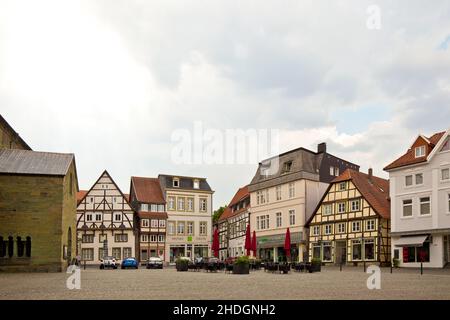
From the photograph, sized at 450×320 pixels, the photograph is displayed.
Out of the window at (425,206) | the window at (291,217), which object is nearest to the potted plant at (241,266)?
the window at (425,206)

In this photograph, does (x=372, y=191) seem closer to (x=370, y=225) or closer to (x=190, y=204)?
(x=370, y=225)

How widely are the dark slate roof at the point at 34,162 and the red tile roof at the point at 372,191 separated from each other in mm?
25191

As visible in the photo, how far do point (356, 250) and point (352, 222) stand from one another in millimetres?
2562

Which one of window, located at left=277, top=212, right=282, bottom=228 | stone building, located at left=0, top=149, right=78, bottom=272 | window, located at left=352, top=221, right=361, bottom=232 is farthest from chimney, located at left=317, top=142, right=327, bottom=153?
stone building, located at left=0, top=149, right=78, bottom=272

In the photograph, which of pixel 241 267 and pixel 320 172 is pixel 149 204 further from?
pixel 241 267

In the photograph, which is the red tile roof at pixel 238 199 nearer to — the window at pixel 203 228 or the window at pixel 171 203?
the window at pixel 203 228

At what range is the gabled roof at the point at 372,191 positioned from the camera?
166 feet

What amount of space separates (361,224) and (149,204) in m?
34.5

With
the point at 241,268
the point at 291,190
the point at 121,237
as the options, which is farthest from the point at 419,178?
the point at 121,237

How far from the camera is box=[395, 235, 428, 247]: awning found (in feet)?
145

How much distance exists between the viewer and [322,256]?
2200 inches

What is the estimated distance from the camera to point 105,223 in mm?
73750
